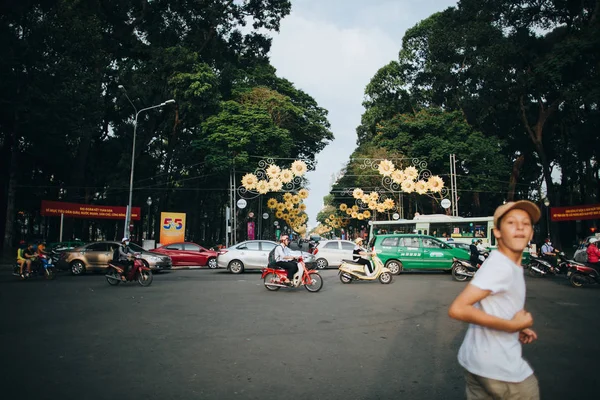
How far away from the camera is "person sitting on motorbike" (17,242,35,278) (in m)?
17.7

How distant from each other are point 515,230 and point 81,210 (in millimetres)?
31454

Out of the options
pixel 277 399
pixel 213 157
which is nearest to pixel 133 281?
pixel 277 399

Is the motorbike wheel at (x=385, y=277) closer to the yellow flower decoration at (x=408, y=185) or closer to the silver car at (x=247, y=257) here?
the silver car at (x=247, y=257)

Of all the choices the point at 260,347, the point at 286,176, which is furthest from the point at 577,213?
the point at 260,347

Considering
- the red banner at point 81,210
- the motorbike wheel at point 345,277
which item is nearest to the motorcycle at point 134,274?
the motorbike wheel at point 345,277

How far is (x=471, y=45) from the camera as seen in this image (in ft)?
114

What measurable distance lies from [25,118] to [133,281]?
18.2 meters

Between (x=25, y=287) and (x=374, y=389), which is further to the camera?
(x=25, y=287)

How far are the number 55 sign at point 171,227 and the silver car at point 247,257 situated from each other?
8.70 m

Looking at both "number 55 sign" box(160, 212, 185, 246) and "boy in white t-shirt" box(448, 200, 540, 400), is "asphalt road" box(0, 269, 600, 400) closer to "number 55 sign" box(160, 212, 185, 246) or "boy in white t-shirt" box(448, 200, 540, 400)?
"boy in white t-shirt" box(448, 200, 540, 400)

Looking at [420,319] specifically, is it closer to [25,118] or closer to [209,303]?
[209,303]

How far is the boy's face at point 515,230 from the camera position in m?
2.44

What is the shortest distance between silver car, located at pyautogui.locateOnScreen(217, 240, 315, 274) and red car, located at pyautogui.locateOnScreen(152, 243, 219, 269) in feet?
11.8

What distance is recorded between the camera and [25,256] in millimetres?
17859
